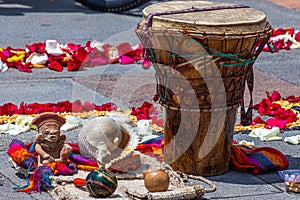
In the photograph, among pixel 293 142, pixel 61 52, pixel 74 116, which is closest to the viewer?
pixel 293 142

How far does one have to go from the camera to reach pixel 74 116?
549cm

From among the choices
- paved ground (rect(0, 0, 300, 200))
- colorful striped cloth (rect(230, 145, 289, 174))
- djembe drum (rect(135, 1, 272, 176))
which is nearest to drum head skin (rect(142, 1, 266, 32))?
djembe drum (rect(135, 1, 272, 176))

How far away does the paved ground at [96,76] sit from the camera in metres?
4.33

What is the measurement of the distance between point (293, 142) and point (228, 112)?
0.85 metres

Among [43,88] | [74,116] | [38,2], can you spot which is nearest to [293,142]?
[74,116]

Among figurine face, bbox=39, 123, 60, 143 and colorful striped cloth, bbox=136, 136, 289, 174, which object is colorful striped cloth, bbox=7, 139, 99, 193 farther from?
colorful striped cloth, bbox=136, 136, 289, 174

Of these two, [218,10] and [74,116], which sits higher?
[218,10]

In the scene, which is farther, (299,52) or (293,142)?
(299,52)

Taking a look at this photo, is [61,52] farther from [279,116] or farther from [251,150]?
[251,150]

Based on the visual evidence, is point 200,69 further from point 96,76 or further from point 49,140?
point 96,76

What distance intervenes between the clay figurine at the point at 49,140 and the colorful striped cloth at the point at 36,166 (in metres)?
0.05

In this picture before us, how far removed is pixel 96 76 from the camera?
22.4 ft

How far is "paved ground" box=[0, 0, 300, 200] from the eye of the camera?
4.33 metres

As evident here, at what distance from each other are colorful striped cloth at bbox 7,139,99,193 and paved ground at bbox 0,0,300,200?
91 mm
